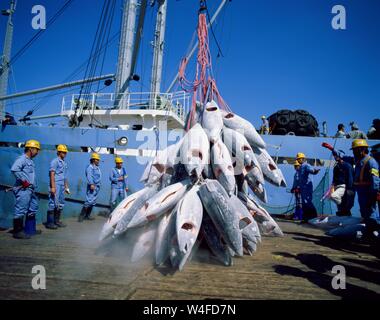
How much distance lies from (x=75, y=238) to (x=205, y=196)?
2.89 metres

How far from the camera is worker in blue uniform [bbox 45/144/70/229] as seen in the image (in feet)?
20.1

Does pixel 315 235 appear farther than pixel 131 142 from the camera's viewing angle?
No

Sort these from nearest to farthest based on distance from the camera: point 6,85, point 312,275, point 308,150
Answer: point 312,275, point 308,150, point 6,85

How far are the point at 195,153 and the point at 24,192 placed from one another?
3733 millimetres

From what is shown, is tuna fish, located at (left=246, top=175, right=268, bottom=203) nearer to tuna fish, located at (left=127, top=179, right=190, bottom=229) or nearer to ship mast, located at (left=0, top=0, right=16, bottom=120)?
tuna fish, located at (left=127, top=179, right=190, bottom=229)

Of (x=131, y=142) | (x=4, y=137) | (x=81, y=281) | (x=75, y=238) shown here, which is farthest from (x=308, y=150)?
(x=4, y=137)

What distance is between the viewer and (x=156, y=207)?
3.27 meters

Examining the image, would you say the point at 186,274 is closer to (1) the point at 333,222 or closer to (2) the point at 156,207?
(2) the point at 156,207

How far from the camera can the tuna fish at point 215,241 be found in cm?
316

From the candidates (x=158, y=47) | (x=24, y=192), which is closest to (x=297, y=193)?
(x=24, y=192)

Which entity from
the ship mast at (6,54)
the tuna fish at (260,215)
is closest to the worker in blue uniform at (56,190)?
the tuna fish at (260,215)

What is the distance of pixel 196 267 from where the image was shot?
9.89 feet

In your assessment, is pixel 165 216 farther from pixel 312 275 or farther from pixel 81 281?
pixel 312 275

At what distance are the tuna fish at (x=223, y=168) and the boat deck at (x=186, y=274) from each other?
38.4 inches
